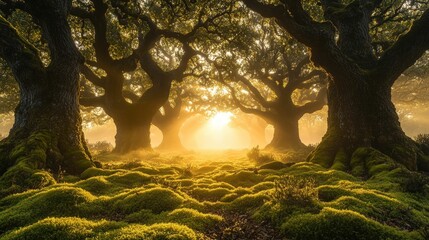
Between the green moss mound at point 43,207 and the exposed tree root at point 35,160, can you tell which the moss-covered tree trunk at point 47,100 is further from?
the green moss mound at point 43,207

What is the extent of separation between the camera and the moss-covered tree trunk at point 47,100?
1234cm

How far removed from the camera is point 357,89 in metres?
15.6

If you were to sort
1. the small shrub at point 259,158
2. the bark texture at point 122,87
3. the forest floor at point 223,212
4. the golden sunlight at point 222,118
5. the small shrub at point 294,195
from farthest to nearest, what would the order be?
the golden sunlight at point 222,118, the bark texture at point 122,87, the small shrub at point 259,158, the small shrub at point 294,195, the forest floor at point 223,212

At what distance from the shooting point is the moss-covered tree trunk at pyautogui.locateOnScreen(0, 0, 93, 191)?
1234cm

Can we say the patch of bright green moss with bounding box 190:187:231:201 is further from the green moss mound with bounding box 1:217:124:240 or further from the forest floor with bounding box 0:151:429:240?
the green moss mound with bounding box 1:217:124:240

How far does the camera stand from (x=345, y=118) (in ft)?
52.0

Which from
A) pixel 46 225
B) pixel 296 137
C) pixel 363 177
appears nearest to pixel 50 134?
pixel 46 225

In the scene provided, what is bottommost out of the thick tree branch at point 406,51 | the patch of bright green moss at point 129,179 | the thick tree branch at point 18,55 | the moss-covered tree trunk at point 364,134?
the patch of bright green moss at point 129,179

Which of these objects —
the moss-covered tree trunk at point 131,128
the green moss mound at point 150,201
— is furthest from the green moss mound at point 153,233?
the moss-covered tree trunk at point 131,128

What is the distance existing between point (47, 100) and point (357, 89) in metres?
14.6

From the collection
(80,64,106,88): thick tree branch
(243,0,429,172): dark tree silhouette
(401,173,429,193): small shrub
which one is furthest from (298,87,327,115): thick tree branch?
(401,173,429,193): small shrub

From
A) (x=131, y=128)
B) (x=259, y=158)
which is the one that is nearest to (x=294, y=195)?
(x=259, y=158)

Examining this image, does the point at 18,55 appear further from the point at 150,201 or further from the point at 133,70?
the point at 133,70

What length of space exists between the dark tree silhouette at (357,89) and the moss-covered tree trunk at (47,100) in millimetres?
9329
